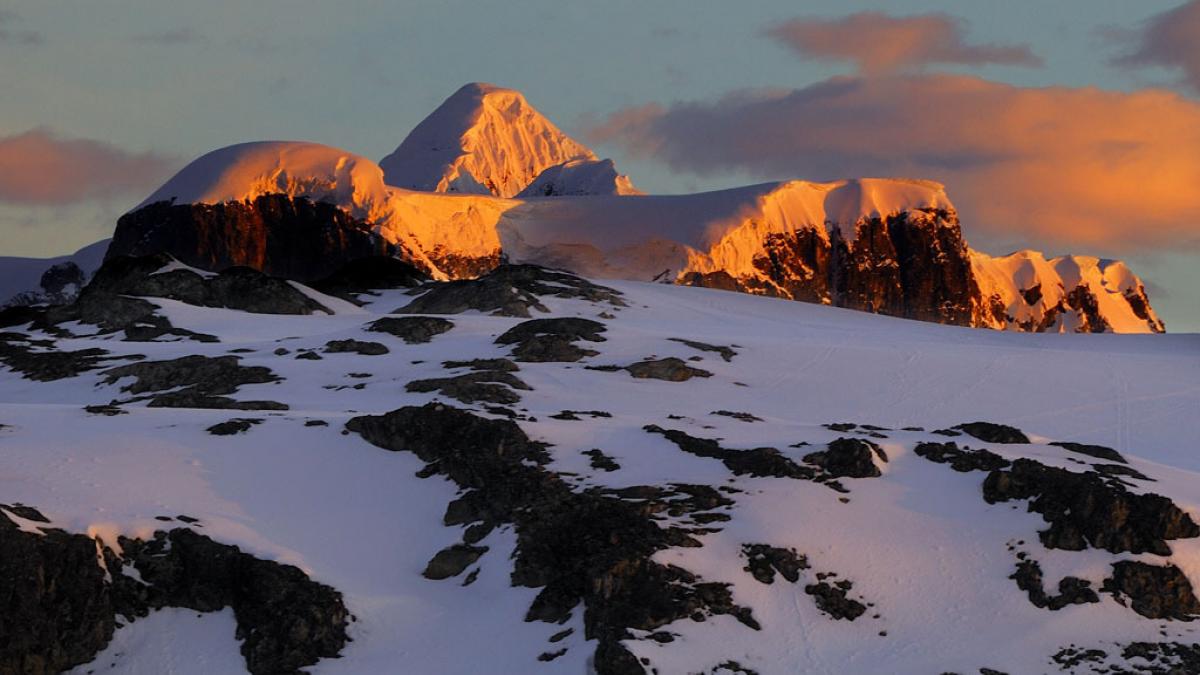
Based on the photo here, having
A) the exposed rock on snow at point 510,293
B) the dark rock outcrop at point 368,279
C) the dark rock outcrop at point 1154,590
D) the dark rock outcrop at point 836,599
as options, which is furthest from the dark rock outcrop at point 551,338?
the dark rock outcrop at point 368,279

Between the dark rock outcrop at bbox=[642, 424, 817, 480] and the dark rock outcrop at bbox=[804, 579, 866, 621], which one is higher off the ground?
the dark rock outcrop at bbox=[642, 424, 817, 480]

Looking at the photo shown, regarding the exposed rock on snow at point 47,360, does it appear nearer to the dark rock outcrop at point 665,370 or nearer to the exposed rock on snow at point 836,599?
the dark rock outcrop at point 665,370

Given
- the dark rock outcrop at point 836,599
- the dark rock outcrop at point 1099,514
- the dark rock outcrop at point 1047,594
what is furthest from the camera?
the dark rock outcrop at point 1099,514

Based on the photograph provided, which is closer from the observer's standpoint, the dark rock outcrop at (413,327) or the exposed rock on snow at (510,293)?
the dark rock outcrop at (413,327)

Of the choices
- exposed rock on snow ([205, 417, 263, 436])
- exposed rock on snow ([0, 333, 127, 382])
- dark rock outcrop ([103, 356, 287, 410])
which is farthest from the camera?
exposed rock on snow ([0, 333, 127, 382])

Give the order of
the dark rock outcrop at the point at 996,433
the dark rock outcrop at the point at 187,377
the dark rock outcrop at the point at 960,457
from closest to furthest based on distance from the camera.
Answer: the dark rock outcrop at the point at 960,457, the dark rock outcrop at the point at 996,433, the dark rock outcrop at the point at 187,377

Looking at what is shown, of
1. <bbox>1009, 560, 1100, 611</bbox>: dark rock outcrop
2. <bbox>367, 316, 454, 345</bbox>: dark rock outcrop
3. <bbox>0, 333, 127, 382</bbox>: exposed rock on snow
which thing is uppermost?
<bbox>367, 316, 454, 345</bbox>: dark rock outcrop

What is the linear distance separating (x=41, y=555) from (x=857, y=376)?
52.1 m

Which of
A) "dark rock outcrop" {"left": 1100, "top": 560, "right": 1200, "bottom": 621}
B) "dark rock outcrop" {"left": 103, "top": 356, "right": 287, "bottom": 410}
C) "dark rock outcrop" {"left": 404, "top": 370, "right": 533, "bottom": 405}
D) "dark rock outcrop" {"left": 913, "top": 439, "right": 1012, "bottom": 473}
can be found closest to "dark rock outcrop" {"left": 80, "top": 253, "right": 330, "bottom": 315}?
"dark rock outcrop" {"left": 103, "top": 356, "right": 287, "bottom": 410}

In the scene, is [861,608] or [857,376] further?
[857,376]

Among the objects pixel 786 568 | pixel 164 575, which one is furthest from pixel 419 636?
pixel 786 568

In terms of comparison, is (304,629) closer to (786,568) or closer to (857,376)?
(786,568)

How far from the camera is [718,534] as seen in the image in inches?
1740

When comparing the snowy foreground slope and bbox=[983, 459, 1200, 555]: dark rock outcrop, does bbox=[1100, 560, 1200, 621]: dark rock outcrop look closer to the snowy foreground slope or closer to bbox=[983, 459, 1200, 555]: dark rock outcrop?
the snowy foreground slope
